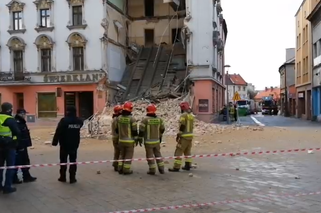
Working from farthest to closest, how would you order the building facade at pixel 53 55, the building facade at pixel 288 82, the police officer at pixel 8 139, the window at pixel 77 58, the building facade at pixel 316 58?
the building facade at pixel 288 82 < the building facade at pixel 316 58 < the window at pixel 77 58 < the building facade at pixel 53 55 < the police officer at pixel 8 139

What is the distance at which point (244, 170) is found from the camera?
928 centimetres

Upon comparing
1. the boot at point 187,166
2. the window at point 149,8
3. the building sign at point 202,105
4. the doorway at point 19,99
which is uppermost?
the window at point 149,8

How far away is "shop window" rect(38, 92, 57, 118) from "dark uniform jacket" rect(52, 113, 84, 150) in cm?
2287

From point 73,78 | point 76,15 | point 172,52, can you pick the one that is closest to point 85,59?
point 73,78

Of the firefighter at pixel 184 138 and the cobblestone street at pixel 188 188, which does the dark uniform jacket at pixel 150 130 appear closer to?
the firefighter at pixel 184 138

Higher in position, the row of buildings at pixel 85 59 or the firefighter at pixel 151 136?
the row of buildings at pixel 85 59

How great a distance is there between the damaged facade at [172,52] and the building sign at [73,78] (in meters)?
1.43

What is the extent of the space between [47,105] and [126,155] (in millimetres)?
22948

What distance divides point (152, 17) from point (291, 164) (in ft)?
86.1

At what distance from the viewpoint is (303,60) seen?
130ft

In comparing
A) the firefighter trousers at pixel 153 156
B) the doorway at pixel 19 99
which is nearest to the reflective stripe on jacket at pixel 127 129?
the firefighter trousers at pixel 153 156

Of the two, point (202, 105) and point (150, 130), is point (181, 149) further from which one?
point (202, 105)

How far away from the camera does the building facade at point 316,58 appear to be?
3172 cm

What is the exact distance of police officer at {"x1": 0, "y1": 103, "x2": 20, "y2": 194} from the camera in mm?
6934
